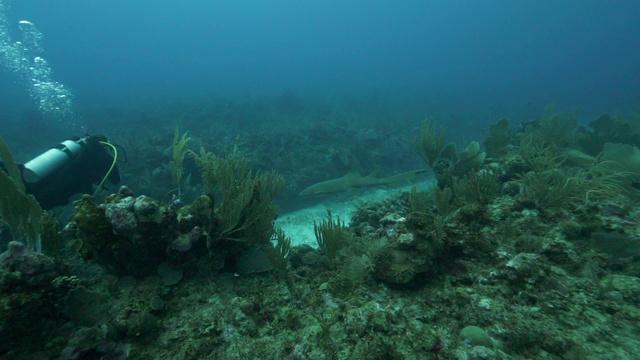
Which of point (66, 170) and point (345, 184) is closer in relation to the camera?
point (66, 170)


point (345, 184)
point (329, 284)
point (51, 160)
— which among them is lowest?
point (329, 284)

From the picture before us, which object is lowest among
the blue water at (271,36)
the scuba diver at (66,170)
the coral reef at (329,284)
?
the coral reef at (329,284)

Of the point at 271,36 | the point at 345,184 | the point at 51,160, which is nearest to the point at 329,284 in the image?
the point at 345,184

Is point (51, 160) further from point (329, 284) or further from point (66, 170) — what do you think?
point (329, 284)

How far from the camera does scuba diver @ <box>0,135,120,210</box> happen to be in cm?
580

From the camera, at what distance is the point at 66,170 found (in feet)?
20.7

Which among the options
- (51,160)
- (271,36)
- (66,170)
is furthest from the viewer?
(271,36)

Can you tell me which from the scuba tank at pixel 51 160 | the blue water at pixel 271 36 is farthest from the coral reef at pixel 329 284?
the blue water at pixel 271 36

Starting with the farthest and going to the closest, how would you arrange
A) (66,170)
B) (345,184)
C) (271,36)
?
(271,36) < (345,184) < (66,170)

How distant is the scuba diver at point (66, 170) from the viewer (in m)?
5.80

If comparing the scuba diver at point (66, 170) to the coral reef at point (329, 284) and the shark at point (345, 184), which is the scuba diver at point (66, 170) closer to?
the coral reef at point (329, 284)

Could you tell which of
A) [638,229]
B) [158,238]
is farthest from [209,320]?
[638,229]

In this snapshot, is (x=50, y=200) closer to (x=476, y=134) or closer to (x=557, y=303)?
(x=557, y=303)

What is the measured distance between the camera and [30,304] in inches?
89.7
